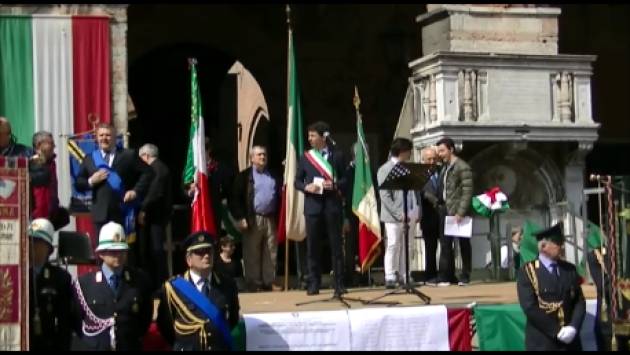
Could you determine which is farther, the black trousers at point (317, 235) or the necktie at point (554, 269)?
the black trousers at point (317, 235)

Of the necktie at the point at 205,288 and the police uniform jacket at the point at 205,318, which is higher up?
the necktie at the point at 205,288

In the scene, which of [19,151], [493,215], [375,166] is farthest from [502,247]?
[19,151]

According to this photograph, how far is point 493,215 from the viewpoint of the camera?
1583 centimetres

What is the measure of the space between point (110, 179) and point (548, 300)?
4.43 metres

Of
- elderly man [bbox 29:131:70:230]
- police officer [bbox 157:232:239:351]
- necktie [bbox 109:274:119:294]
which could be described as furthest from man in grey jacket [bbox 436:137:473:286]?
necktie [bbox 109:274:119:294]

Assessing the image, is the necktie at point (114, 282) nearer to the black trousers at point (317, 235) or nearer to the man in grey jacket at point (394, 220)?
the black trousers at point (317, 235)

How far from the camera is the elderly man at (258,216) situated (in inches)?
563

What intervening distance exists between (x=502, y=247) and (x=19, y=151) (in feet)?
23.6

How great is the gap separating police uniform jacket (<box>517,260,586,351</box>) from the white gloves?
6 centimetres

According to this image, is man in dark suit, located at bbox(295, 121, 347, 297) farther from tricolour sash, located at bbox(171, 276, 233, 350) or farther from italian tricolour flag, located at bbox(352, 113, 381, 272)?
tricolour sash, located at bbox(171, 276, 233, 350)

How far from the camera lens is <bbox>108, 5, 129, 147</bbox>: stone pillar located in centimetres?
1515

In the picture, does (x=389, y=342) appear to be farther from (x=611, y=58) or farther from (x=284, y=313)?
(x=611, y=58)

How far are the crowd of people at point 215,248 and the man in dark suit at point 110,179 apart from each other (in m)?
0.01

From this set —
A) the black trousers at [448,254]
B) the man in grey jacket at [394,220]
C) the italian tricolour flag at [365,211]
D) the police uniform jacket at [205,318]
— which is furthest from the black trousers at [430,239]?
the police uniform jacket at [205,318]
